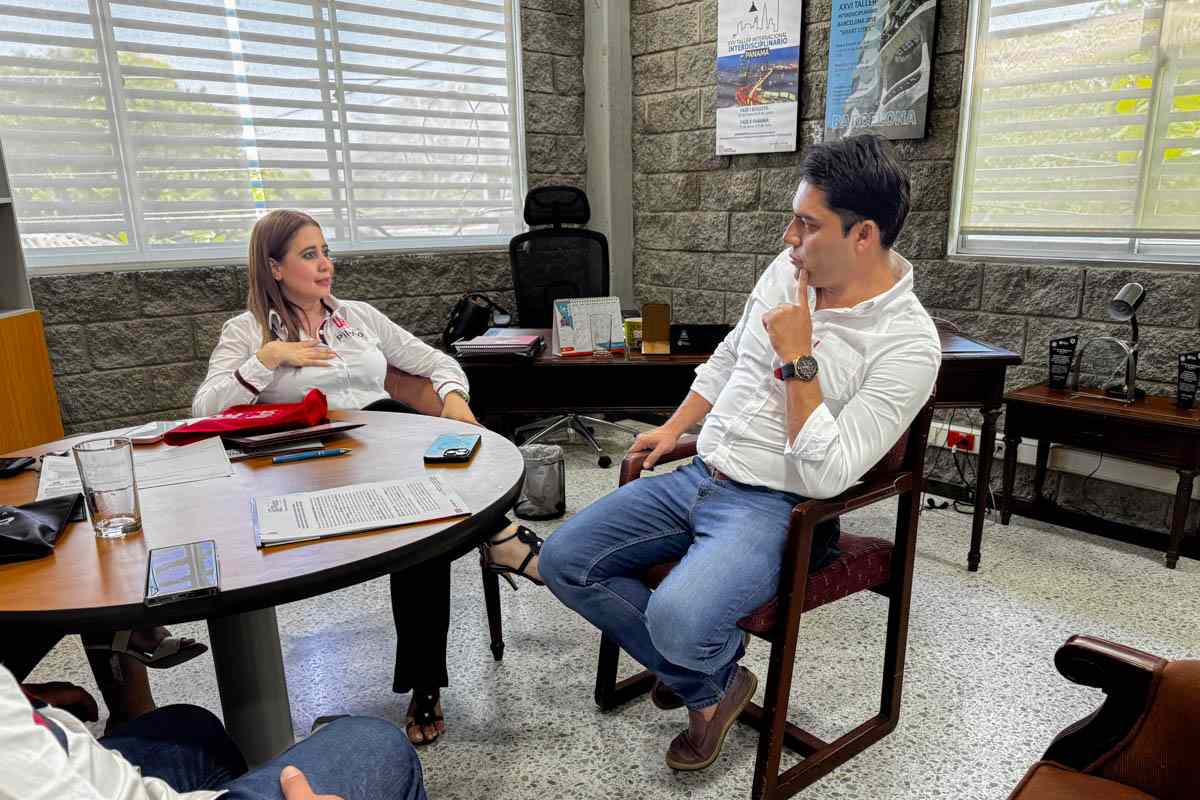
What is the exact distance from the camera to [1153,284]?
2605mm

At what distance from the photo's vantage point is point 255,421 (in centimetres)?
166

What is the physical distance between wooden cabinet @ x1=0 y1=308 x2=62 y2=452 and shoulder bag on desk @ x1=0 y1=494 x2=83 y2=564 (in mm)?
1662

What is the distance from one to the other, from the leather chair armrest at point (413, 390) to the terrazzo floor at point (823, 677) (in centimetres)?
62

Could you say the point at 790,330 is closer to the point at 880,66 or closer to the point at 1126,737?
the point at 1126,737

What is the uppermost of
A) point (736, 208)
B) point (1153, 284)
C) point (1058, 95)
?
point (1058, 95)

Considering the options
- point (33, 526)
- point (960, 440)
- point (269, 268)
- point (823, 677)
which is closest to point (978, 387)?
point (960, 440)

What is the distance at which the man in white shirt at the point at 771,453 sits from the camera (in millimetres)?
1392

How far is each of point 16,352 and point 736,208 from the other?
10.00 feet

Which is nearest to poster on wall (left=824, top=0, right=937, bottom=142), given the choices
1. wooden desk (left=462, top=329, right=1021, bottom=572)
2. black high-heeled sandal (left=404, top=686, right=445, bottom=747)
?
wooden desk (left=462, top=329, right=1021, bottom=572)

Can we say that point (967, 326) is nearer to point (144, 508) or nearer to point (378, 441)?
point (378, 441)

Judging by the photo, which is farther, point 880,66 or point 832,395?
point 880,66

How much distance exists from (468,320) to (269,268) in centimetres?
166

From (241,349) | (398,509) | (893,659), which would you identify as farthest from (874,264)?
(241,349)

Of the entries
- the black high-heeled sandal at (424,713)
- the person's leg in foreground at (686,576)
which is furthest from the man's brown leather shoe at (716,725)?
the black high-heeled sandal at (424,713)
